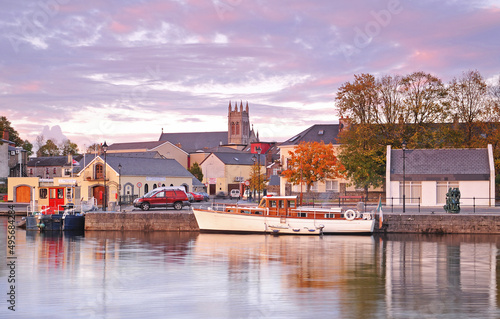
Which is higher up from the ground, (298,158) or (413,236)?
(298,158)

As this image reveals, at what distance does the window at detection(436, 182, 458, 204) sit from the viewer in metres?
54.9

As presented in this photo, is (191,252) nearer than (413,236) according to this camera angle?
Yes

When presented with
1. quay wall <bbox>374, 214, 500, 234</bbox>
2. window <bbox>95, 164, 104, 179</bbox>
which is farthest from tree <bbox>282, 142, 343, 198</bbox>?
quay wall <bbox>374, 214, 500, 234</bbox>

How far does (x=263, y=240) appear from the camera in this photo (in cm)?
4059

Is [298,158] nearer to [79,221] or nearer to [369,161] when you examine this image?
[369,161]

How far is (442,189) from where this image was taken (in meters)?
55.2

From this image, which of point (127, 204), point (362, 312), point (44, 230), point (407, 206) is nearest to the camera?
point (362, 312)

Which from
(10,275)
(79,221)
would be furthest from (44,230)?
(10,275)

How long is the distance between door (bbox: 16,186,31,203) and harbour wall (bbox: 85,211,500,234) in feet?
117

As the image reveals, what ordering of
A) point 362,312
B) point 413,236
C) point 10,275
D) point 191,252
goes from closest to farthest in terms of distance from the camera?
point 362,312
point 10,275
point 191,252
point 413,236

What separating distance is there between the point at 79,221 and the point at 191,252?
16767mm

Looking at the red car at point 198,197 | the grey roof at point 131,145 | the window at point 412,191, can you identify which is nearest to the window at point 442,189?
the window at point 412,191

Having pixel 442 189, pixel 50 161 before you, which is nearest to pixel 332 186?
pixel 442 189

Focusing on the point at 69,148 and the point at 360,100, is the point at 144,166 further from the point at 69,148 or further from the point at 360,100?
the point at 69,148
